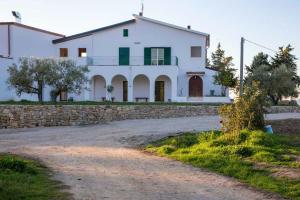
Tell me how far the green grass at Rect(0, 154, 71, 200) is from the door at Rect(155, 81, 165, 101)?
28.4m

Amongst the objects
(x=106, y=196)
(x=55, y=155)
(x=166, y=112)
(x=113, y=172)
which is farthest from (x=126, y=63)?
(x=106, y=196)

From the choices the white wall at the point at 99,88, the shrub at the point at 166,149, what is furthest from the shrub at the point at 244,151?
the white wall at the point at 99,88

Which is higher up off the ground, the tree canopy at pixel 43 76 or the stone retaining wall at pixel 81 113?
the tree canopy at pixel 43 76

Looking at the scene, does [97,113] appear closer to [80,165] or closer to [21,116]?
[21,116]

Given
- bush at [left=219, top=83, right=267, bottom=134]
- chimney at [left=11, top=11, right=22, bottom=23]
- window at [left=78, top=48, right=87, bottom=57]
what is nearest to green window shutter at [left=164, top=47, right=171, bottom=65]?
window at [left=78, top=48, right=87, bottom=57]

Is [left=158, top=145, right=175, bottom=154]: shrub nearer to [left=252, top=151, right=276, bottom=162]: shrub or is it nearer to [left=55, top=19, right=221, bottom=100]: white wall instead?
[left=252, top=151, right=276, bottom=162]: shrub

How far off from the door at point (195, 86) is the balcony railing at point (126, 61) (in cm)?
228

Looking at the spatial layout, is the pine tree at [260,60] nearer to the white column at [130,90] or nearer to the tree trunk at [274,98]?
the tree trunk at [274,98]

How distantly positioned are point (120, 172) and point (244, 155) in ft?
11.3

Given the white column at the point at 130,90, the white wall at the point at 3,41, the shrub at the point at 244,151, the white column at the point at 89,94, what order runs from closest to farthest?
the shrub at the point at 244,151 → the white wall at the point at 3,41 → the white column at the point at 130,90 → the white column at the point at 89,94

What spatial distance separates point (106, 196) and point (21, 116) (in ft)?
51.3

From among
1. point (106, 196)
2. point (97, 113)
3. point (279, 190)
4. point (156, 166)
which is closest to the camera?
point (106, 196)

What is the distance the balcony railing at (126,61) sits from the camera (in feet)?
125

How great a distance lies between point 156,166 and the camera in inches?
422
